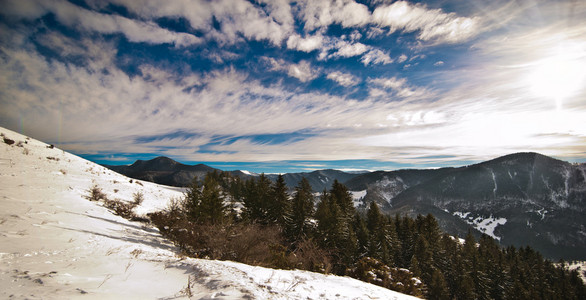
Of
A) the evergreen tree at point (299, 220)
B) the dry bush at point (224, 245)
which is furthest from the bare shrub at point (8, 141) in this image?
the evergreen tree at point (299, 220)

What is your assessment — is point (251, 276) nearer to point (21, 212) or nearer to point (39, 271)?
point (39, 271)

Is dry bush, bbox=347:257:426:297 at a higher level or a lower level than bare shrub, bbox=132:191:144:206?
lower

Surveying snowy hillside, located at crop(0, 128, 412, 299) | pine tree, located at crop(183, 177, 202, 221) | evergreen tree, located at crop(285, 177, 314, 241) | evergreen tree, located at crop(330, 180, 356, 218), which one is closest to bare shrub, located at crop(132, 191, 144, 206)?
pine tree, located at crop(183, 177, 202, 221)

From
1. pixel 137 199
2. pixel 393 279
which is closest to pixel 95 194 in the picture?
pixel 137 199

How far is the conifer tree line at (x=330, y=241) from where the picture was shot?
13.9 metres

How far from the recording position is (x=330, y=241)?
3059cm

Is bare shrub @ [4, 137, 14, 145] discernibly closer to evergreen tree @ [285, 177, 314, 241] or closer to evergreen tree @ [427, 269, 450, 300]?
evergreen tree @ [285, 177, 314, 241]

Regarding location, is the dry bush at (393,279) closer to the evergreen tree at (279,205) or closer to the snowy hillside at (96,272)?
the snowy hillside at (96,272)

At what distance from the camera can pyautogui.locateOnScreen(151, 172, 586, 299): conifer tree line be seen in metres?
13.9

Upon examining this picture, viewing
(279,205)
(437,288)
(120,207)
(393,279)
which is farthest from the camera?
(437,288)

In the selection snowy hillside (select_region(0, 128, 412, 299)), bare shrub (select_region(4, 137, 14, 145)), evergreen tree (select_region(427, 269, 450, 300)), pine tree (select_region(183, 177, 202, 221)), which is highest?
bare shrub (select_region(4, 137, 14, 145))

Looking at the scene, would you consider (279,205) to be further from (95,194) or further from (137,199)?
A: (95,194)

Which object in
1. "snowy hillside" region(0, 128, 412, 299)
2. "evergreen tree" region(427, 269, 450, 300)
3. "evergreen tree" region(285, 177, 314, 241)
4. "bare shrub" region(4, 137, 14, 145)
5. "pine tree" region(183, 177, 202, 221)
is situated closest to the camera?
Answer: "snowy hillside" region(0, 128, 412, 299)

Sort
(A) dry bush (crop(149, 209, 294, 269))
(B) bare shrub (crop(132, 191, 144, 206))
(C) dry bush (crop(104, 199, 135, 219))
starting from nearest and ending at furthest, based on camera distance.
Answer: (A) dry bush (crop(149, 209, 294, 269)), (C) dry bush (crop(104, 199, 135, 219)), (B) bare shrub (crop(132, 191, 144, 206))
